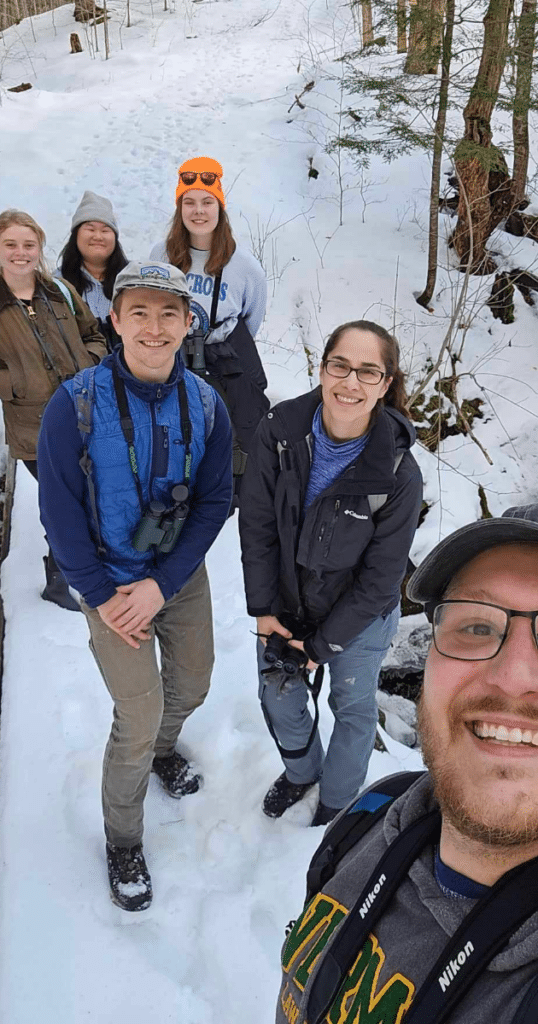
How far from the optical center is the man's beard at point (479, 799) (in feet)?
3.33

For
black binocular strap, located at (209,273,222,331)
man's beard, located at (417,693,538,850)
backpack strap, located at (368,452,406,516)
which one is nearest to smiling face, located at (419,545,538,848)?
man's beard, located at (417,693,538,850)

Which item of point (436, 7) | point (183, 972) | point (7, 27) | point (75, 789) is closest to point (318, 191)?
point (436, 7)

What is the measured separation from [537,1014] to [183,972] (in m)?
1.88

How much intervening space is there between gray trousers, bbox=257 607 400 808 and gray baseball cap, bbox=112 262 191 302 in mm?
1392

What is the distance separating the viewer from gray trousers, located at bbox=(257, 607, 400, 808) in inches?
95.3

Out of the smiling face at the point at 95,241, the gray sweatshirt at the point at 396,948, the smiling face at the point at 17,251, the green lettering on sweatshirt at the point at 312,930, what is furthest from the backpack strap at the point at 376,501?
the smiling face at the point at 95,241

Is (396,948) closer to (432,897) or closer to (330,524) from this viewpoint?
(432,897)

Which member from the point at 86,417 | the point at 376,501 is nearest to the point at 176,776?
the point at 376,501

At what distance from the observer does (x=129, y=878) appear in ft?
8.02

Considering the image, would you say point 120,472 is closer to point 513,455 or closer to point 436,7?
point 513,455

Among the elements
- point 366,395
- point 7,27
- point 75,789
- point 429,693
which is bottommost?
point 75,789

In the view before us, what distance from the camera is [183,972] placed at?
2285 mm

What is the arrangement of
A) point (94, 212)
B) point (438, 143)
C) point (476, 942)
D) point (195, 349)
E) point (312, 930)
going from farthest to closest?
1. point (438, 143)
2. point (94, 212)
3. point (195, 349)
4. point (312, 930)
5. point (476, 942)

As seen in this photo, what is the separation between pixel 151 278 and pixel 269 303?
598cm
